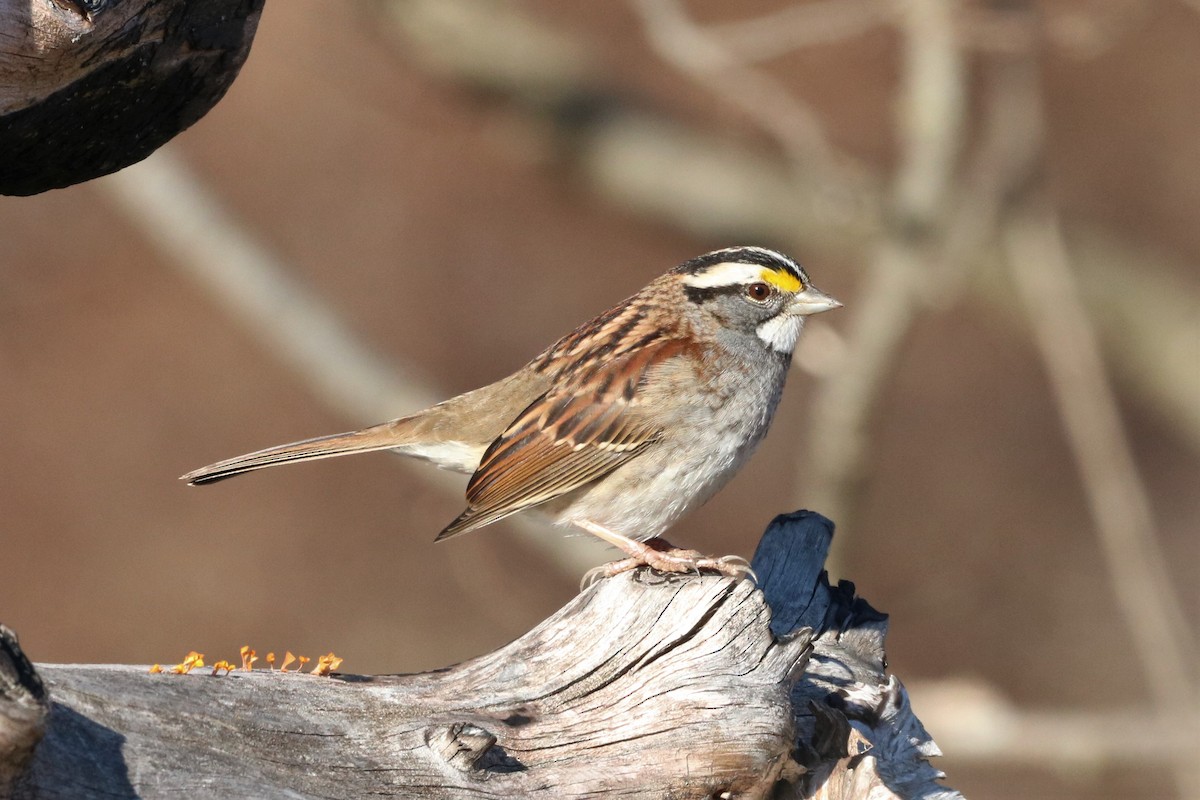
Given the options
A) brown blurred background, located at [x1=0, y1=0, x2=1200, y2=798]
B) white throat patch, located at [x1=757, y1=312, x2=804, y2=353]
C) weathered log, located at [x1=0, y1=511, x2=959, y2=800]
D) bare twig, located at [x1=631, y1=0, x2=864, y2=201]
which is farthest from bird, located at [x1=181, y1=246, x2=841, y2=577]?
brown blurred background, located at [x1=0, y1=0, x2=1200, y2=798]

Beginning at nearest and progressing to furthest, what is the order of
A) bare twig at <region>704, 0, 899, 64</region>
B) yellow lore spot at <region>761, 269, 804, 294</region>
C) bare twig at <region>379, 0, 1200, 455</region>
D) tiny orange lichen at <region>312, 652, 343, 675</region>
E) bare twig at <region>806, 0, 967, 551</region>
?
tiny orange lichen at <region>312, 652, 343, 675</region> < yellow lore spot at <region>761, 269, 804, 294</region> < bare twig at <region>704, 0, 899, 64</region> < bare twig at <region>806, 0, 967, 551</region> < bare twig at <region>379, 0, 1200, 455</region>

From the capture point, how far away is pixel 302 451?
488 centimetres

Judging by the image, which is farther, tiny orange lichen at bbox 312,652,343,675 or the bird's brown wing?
the bird's brown wing

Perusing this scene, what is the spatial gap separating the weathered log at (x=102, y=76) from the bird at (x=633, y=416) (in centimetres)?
144

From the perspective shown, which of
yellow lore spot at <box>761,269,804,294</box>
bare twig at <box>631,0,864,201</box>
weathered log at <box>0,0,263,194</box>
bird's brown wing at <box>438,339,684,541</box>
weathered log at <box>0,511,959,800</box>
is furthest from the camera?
bare twig at <box>631,0,864,201</box>

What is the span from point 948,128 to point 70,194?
8.33 meters

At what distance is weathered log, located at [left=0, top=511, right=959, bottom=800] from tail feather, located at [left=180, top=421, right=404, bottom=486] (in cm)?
154

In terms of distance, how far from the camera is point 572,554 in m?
7.28

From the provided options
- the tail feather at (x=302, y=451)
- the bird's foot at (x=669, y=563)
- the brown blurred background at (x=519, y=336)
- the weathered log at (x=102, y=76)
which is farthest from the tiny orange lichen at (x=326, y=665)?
the brown blurred background at (x=519, y=336)

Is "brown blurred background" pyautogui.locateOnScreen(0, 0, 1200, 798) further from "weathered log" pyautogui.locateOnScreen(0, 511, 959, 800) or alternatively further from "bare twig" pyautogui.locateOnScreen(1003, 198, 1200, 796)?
"weathered log" pyautogui.locateOnScreen(0, 511, 959, 800)

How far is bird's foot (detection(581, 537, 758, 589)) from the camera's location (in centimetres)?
392

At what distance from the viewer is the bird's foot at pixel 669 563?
392 cm

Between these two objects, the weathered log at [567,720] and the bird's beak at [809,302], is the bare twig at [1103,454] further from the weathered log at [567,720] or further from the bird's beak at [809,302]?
A: the weathered log at [567,720]

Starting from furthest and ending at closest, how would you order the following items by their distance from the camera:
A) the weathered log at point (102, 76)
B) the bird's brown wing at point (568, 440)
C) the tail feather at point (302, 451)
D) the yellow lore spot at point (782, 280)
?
the yellow lore spot at point (782, 280), the bird's brown wing at point (568, 440), the tail feather at point (302, 451), the weathered log at point (102, 76)
